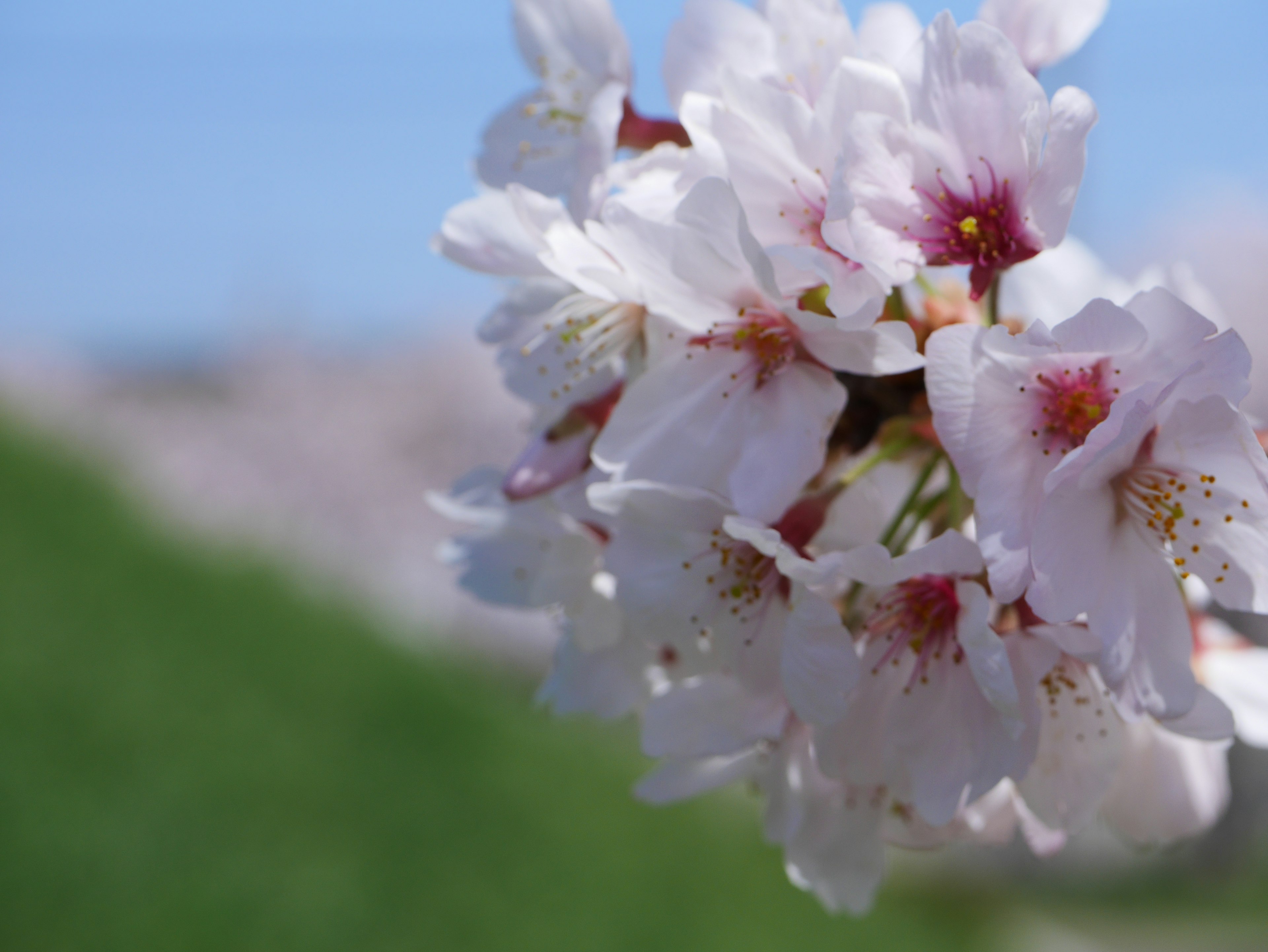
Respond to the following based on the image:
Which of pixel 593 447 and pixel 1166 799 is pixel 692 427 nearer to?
pixel 593 447

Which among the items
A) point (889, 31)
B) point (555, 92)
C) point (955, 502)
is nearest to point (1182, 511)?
point (955, 502)

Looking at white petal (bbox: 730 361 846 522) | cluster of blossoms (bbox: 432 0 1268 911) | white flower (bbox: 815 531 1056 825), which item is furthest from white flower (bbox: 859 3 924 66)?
white flower (bbox: 815 531 1056 825)

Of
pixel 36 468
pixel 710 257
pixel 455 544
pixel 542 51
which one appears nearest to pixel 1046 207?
pixel 710 257

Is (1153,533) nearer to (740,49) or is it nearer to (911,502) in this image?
(911,502)

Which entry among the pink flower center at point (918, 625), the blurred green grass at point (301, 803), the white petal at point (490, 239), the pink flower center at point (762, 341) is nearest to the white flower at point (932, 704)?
the pink flower center at point (918, 625)

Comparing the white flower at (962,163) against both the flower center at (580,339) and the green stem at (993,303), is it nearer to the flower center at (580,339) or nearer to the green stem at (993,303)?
the green stem at (993,303)

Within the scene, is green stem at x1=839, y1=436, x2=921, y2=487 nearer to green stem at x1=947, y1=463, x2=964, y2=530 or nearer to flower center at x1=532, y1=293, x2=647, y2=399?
green stem at x1=947, y1=463, x2=964, y2=530

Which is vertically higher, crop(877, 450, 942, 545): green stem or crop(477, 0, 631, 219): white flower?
crop(477, 0, 631, 219): white flower
